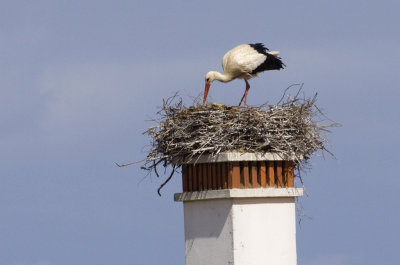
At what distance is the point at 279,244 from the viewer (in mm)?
13938

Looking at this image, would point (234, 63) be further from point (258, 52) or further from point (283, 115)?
point (283, 115)

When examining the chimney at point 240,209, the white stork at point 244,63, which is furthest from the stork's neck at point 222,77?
the chimney at point 240,209

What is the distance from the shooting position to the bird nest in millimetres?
13375

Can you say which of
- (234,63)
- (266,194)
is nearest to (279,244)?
(266,194)

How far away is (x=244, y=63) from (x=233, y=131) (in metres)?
2.88

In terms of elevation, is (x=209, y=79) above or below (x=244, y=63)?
below

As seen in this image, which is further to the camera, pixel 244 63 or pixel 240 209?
pixel 244 63

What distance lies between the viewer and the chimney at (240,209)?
44.2ft

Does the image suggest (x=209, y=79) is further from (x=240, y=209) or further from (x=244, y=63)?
(x=240, y=209)

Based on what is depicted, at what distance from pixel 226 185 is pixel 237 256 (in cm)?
107

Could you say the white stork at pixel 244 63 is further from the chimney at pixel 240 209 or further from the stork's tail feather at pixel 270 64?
the chimney at pixel 240 209

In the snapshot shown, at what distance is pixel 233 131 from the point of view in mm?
13320

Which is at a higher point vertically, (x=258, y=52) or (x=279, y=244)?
(x=258, y=52)

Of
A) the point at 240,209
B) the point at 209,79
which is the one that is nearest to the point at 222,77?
the point at 209,79
